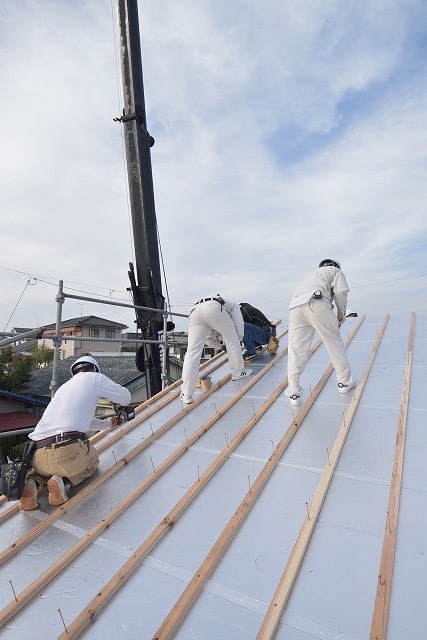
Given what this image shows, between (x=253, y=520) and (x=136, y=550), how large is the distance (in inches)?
25.4

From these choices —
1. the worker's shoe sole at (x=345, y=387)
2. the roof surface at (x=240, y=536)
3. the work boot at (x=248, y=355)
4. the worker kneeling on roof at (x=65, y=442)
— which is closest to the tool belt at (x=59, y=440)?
the worker kneeling on roof at (x=65, y=442)

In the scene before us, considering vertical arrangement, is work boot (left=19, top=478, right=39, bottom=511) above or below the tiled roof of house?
above

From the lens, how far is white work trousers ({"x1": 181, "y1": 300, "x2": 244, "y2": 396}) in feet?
12.8

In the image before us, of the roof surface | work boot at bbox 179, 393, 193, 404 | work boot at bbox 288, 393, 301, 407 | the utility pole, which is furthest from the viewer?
the utility pole

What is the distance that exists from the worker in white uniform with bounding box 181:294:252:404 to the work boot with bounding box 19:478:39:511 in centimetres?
176

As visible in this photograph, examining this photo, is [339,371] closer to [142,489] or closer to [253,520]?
[253,520]

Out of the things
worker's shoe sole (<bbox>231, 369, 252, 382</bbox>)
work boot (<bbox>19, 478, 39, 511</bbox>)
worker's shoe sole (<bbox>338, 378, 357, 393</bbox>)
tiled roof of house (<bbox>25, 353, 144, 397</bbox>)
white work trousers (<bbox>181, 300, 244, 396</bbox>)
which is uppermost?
white work trousers (<bbox>181, 300, 244, 396</bbox>)

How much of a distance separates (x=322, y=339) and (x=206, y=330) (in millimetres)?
1375

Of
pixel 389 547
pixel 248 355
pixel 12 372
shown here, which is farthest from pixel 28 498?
pixel 12 372

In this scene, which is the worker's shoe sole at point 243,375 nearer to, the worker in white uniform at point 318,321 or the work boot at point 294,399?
the worker in white uniform at point 318,321

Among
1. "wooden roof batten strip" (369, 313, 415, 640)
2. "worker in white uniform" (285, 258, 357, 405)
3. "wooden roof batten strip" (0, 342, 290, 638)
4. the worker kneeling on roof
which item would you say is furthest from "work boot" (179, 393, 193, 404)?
"wooden roof batten strip" (369, 313, 415, 640)

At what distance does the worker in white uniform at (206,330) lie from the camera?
3.89m

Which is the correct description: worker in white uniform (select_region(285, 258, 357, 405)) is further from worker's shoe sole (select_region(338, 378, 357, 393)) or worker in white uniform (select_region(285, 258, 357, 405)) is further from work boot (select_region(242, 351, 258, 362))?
work boot (select_region(242, 351, 258, 362))

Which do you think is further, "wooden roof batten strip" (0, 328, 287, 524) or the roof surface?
"wooden roof batten strip" (0, 328, 287, 524)
